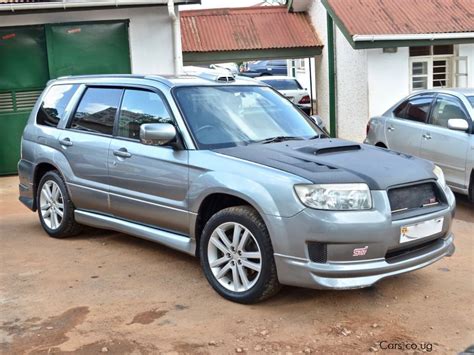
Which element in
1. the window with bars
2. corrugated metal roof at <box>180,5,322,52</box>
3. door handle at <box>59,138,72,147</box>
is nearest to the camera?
door handle at <box>59,138,72,147</box>

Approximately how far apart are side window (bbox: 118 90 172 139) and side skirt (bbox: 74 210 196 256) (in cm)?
82

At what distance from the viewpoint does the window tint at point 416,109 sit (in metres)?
8.28

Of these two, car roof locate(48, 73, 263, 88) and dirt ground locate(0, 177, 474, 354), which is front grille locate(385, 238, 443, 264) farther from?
car roof locate(48, 73, 263, 88)

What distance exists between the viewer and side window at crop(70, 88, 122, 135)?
572 centimetres

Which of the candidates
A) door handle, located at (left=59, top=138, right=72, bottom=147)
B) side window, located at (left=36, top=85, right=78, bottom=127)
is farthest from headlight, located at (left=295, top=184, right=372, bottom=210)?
side window, located at (left=36, top=85, right=78, bottom=127)

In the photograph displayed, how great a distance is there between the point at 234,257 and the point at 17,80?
7632 mm

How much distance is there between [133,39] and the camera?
420 inches

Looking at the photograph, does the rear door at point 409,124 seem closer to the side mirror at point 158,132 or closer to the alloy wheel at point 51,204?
the side mirror at point 158,132

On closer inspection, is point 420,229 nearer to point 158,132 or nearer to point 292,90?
point 158,132

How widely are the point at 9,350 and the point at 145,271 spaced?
163 centimetres

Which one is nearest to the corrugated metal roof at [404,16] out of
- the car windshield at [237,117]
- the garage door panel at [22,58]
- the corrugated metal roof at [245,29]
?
the corrugated metal roof at [245,29]

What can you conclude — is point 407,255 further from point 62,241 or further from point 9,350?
point 62,241

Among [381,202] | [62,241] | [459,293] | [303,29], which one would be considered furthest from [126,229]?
[303,29]

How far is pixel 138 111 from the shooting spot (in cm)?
546
